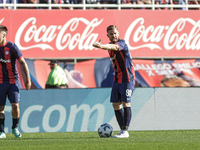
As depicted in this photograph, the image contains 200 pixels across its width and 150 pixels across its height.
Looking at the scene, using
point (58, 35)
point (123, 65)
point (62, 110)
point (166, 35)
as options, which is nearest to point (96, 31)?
point (58, 35)

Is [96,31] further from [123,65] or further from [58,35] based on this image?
[123,65]

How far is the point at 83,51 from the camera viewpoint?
16594mm

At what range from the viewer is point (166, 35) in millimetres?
17203

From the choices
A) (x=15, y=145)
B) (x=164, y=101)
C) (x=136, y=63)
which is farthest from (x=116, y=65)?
(x=136, y=63)

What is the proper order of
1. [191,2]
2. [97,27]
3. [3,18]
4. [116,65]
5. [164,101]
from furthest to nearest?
[191,2]
[97,27]
[3,18]
[164,101]
[116,65]

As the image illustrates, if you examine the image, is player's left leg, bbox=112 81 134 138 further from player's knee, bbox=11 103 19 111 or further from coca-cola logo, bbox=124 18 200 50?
coca-cola logo, bbox=124 18 200 50

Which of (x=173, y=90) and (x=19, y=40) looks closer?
(x=173, y=90)

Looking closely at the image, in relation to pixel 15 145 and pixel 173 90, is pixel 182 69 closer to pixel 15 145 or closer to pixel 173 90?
pixel 173 90

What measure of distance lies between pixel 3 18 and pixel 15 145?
33.7 ft

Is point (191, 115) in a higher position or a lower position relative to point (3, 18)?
lower

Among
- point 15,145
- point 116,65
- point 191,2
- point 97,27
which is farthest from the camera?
point 191,2

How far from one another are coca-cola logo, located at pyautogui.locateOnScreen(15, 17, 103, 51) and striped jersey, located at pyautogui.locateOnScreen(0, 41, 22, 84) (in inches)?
331

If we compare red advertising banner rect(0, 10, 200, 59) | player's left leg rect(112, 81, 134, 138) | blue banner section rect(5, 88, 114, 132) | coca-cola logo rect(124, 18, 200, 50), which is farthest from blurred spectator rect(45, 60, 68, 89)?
player's left leg rect(112, 81, 134, 138)

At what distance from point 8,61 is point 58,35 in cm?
888
